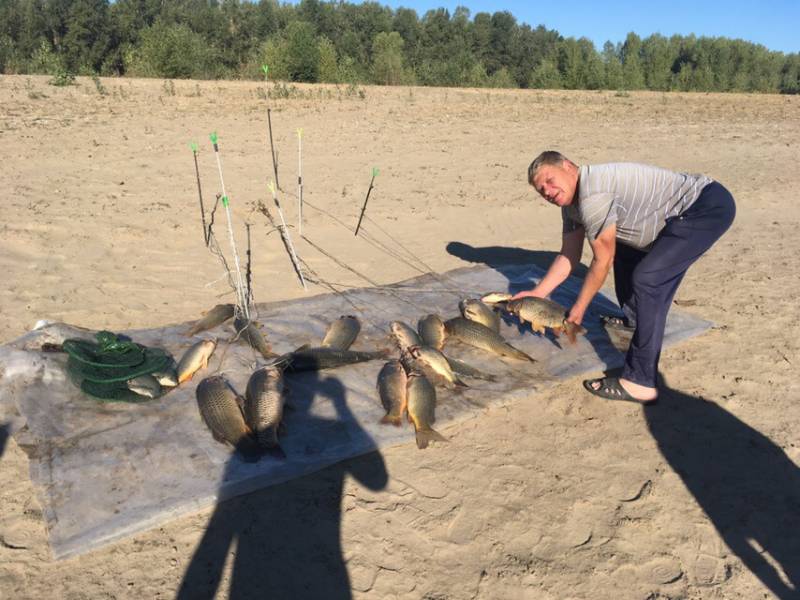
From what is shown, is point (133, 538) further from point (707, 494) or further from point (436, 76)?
point (436, 76)

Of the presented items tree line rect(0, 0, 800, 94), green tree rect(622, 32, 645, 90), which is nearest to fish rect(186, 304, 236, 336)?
tree line rect(0, 0, 800, 94)

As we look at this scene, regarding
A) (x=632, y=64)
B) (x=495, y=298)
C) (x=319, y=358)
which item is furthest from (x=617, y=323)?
(x=632, y=64)

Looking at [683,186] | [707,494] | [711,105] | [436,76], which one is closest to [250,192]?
[683,186]

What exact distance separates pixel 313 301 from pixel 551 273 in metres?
2.13

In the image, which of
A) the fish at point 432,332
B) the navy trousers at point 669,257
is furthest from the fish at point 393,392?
the navy trousers at point 669,257

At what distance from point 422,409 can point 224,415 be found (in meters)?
1.20

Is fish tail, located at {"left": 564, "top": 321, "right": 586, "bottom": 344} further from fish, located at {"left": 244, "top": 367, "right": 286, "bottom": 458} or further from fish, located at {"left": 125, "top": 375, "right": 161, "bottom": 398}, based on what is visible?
fish, located at {"left": 125, "top": 375, "right": 161, "bottom": 398}

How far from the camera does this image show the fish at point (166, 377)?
4.10 metres

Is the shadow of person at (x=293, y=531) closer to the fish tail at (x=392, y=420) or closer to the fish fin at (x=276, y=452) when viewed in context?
the fish fin at (x=276, y=452)

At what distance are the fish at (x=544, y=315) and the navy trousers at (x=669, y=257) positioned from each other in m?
0.53

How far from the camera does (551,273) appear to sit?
16.6 ft

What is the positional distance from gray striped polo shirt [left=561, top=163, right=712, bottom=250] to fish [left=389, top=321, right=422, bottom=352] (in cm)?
146

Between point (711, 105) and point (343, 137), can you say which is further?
point (711, 105)

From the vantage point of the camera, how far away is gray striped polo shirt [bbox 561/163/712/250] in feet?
13.5
